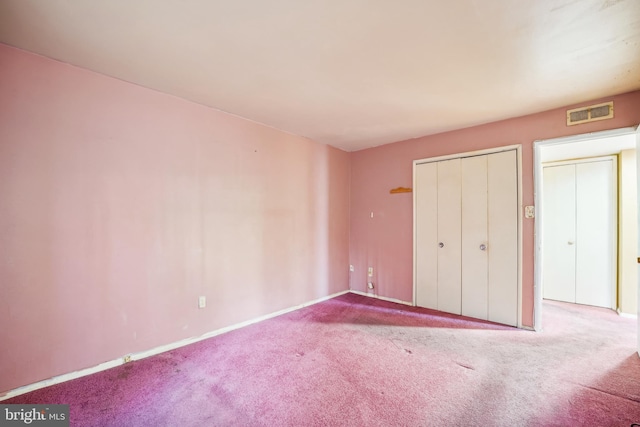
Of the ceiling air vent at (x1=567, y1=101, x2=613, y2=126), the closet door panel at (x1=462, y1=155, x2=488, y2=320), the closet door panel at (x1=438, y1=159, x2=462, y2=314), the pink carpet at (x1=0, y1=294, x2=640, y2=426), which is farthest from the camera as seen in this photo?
the closet door panel at (x1=438, y1=159, x2=462, y2=314)

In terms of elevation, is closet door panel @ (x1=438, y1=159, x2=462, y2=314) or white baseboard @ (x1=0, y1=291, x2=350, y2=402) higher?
closet door panel @ (x1=438, y1=159, x2=462, y2=314)

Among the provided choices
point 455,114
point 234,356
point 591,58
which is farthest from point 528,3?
point 234,356

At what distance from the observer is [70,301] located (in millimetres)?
2164

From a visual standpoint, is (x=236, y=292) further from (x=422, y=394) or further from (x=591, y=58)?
(x=591, y=58)

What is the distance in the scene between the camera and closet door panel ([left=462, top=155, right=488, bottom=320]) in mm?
3516

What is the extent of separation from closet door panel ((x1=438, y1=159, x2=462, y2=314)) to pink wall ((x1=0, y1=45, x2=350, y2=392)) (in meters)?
2.28

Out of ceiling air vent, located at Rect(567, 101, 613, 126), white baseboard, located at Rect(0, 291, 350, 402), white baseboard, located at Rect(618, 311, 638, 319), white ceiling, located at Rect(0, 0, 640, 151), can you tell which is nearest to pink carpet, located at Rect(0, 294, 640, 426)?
white baseboard, located at Rect(0, 291, 350, 402)

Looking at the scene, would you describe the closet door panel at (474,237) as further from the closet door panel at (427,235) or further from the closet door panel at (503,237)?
the closet door panel at (427,235)

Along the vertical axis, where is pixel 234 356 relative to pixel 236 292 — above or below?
below

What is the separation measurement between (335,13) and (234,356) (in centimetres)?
285

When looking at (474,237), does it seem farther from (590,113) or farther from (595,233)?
(595,233)

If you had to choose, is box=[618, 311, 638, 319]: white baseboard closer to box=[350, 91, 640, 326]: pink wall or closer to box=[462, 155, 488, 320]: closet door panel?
box=[350, 91, 640, 326]: pink wall

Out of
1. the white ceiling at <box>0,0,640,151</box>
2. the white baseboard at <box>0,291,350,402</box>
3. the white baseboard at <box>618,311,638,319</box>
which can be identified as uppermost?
the white ceiling at <box>0,0,640,151</box>

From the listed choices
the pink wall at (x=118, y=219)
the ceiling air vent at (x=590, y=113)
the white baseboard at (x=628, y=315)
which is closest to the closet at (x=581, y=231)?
the white baseboard at (x=628, y=315)
